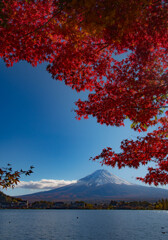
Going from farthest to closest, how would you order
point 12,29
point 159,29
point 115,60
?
point 115,60
point 12,29
point 159,29

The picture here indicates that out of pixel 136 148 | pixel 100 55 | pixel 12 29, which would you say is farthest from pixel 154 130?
pixel 12 29

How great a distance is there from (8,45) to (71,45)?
7.08ft

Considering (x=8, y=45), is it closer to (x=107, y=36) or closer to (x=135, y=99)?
(x=107, y=36)

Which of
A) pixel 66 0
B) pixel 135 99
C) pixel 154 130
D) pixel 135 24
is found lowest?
pixel 154 130

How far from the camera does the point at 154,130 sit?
32.4 ft

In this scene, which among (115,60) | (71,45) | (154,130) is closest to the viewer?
(71,45)

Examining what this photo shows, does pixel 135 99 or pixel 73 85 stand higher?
pixel 73 85

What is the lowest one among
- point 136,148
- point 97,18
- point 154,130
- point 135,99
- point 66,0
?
point 136,148

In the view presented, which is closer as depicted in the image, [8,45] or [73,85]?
[8,45]

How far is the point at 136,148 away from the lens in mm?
9133

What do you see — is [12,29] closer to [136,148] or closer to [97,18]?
[97,18]

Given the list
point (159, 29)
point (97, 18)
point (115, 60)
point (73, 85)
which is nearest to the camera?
point (97, 18)

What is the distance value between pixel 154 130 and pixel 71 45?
5.45m

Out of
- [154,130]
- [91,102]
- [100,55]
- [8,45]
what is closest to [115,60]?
[100,55]
